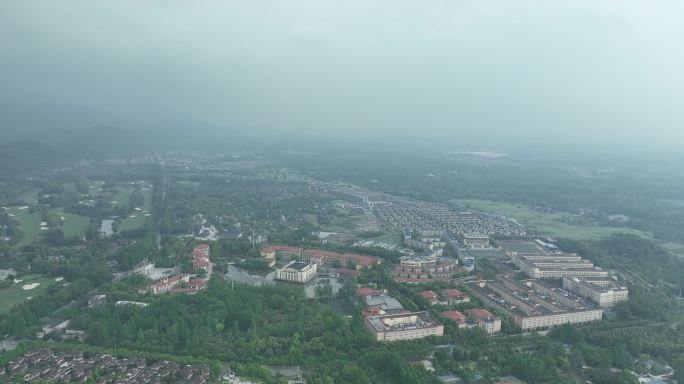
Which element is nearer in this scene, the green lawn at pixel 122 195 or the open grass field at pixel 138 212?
the open grass field at pixel 138 212

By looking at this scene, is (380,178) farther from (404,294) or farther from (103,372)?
(103,372)

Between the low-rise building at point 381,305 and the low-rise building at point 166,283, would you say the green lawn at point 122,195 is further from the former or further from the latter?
the low-rise building at point 381,305

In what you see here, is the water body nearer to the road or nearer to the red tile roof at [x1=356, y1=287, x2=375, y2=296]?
the road

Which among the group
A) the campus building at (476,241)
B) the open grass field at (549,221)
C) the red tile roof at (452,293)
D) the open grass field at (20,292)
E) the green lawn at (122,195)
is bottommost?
the open grass field at (549,221)

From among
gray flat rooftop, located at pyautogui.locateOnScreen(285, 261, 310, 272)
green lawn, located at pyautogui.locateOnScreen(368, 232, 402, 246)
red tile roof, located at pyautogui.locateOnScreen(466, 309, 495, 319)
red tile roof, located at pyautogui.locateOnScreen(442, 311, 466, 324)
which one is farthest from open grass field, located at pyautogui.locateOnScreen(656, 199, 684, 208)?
gray flat rooftop, located at pyautogui.locateOnScreen(285, 261, 310, 272)

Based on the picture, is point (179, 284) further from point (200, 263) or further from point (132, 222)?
point (132, 222)

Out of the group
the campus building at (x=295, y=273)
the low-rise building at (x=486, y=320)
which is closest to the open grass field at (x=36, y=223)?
the campus building at (x=295, y=273)
